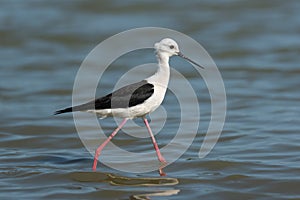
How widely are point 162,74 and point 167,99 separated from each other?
4743 mm

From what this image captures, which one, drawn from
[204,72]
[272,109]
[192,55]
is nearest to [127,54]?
[192,55]

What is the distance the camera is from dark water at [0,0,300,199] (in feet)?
30.9

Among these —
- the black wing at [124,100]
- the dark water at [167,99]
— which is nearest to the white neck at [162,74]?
the black wing at [124,100]

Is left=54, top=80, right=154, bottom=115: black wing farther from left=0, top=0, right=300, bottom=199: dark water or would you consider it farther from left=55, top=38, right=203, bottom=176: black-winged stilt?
left=0, top=0, right=300, bottom=199: dark water

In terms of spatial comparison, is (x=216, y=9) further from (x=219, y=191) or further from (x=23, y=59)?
(x=219, y=191)

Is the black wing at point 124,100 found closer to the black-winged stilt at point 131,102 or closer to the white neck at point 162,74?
the black-winged stilt at point 131,102

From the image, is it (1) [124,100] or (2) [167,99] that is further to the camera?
(2) [167,99]

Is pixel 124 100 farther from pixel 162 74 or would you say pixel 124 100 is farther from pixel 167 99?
pixel 167 99

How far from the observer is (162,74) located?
10.1 metres

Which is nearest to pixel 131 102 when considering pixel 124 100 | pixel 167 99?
pixel 124 100

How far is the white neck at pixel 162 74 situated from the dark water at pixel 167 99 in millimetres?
1232

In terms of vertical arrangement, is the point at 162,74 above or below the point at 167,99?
below

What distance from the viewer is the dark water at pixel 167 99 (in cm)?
942

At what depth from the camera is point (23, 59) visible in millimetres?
18266
